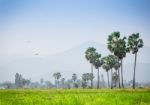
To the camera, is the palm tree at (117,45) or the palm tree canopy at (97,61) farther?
the palm tree canopy at (97,61)

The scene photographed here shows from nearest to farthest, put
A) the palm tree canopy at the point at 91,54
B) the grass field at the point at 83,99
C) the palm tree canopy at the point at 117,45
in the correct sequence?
the grass field at the point at 83,99 → the palm tree canopy at the point at 117,45 → the palm tree canopy at the point at 91,54

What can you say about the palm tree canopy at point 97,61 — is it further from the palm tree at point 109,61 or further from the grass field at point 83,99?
the grass field at point 83,99

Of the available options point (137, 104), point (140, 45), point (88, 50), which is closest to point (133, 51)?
point (140, 45)

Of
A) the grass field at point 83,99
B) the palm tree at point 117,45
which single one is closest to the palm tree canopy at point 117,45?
the palm tree at point 117,45

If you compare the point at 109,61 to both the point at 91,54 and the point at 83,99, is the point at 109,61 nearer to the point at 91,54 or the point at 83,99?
the point at 91,54

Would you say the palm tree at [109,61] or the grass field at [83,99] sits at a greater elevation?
the palm tree at [109,61]

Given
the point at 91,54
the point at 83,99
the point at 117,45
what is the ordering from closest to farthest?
1. the point at 83,99
2. the point at 117,45
3. the point at 91,54

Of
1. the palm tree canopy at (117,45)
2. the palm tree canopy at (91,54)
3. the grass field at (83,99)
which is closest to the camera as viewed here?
the grass field at (83,99)

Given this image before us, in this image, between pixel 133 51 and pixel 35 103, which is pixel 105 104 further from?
pixel 133 51

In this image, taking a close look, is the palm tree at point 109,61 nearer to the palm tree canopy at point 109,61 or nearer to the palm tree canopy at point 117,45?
the palm tree canopy at point 109,61

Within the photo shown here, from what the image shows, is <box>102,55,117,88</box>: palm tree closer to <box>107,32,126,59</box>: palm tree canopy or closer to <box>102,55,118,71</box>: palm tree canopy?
<box>102,55,118,71</box>: palm tree canopy

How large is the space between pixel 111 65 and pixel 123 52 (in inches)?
1409

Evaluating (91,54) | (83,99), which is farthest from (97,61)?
(83,99)

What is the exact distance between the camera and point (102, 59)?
449 ft
